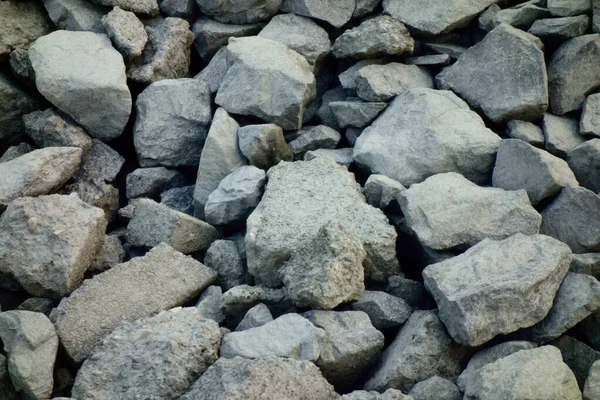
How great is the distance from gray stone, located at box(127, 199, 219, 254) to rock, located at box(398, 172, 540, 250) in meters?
0.84

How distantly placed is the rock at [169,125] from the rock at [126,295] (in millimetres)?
690

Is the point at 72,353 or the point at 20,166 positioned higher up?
the point at 20,166

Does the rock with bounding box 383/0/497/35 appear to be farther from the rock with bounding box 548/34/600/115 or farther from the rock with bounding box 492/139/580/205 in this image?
the rock with bounding box 492/139/580/205

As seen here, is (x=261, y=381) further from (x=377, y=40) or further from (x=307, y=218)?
(x=377, y=40)

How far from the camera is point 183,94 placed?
11.9 feet

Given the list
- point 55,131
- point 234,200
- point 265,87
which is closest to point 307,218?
point 234,200

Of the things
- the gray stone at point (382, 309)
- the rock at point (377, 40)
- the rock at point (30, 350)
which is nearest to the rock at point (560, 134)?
the rock at point (377, 40)

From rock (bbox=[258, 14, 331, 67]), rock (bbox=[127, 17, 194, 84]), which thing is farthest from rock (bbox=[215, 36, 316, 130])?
rock (bbox=[127, 17, 194, 84])

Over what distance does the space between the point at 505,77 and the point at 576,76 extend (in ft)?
1.12

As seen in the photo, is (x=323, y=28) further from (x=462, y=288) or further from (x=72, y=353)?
(x=72, y=353)

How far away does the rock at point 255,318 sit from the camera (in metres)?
2.67

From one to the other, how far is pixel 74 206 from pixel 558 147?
6.80ft

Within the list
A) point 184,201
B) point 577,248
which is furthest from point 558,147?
point 184,201

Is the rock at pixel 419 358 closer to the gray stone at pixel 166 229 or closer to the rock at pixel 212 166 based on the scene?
the gray stone at pixel 166 229
